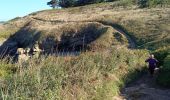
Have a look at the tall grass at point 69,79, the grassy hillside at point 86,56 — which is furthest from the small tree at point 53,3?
the tall grass at point 69,79

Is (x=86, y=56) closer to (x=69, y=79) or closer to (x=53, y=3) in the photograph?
(x=69, y=79)

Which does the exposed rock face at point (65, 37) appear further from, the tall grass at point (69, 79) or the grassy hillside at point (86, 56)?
the tall grass at point (69, 79)

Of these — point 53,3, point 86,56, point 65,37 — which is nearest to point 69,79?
point 86,56

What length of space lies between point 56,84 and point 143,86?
10406 millimetres

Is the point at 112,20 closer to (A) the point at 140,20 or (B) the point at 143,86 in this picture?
(A) the point at 140,20

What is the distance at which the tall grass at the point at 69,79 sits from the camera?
569 inches

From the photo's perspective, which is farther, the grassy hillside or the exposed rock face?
the exposed rock face

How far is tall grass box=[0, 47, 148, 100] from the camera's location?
47.4 feet

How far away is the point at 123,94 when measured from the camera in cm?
2284

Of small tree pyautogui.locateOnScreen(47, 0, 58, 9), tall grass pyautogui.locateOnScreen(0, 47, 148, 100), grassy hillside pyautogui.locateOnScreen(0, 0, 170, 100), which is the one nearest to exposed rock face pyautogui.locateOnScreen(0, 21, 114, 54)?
grassy hillside pyautogui.locateOnScreen(0, 0, 170, 100)

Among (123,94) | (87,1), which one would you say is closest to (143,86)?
(123,94)

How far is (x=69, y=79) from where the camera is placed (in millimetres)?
17641

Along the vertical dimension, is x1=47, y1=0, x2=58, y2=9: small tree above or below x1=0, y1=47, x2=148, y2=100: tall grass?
below

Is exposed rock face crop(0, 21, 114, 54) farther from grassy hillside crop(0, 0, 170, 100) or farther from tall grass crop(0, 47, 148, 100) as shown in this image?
tall grass crop(0, 47, 148, 100)
